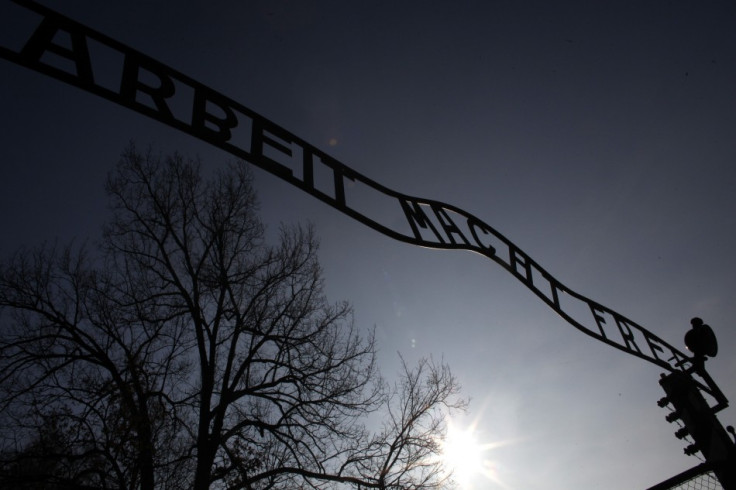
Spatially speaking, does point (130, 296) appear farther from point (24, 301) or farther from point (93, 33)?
point (93, 33)

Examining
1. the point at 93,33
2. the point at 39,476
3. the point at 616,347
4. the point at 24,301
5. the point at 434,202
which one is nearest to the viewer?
the point at 93,33

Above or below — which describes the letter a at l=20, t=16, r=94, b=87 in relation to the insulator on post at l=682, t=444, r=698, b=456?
above

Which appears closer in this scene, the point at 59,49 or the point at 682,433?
the point at 59,49

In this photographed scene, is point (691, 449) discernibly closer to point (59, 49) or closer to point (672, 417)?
point (672, 417)

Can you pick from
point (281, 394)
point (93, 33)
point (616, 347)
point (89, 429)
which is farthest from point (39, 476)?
point (616, 347)

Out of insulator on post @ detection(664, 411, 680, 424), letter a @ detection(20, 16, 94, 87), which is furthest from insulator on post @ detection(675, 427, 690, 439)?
letter a @ detection(20, 16, 94, 87)

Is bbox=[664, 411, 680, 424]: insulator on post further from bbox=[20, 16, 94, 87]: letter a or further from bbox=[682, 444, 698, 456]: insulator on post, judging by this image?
bbox=[20, 16, 94, 87]: letter a

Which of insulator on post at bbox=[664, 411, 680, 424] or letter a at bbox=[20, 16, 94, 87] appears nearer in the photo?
letter a at bbox=[20, 16, 94, 87]

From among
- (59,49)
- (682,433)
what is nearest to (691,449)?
(682,433)

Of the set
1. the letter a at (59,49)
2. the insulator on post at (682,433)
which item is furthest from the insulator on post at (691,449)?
the letter a at (59,49)

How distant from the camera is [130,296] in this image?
1084 centimetres

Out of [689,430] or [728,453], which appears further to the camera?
[689,430]

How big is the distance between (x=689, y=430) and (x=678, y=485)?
2.04 ft

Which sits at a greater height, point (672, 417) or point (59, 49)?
point (59, 49)
